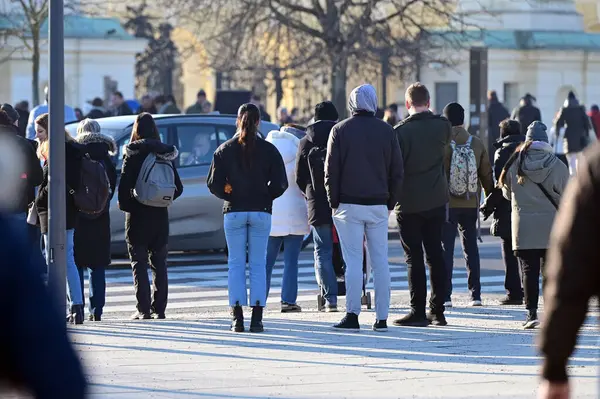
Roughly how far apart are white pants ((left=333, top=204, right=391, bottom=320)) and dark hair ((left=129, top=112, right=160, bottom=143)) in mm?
2073

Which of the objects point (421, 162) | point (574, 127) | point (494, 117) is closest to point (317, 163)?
point (421, 162)

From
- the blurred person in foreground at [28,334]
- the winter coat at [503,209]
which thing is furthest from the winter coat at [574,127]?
the blurred person in foreground at [28,334]

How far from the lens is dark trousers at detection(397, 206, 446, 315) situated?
35.3 feet

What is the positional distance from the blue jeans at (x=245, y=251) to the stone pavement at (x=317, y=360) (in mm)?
295

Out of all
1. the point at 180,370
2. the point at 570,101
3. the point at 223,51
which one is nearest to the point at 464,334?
the point at 180,370

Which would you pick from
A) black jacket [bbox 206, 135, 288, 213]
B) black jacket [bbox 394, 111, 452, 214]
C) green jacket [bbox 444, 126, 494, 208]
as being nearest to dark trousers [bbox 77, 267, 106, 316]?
black jacket [bbox 206, 135, 288, 213]

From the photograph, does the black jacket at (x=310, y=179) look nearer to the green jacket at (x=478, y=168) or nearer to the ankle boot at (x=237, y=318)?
the green jacket at (x=478, y=168)

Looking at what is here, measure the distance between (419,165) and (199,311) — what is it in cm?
327

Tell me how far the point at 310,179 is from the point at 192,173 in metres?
4.72

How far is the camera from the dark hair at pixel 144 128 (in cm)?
1180

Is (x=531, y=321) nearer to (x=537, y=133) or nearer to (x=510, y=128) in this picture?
(x=537, y=133)

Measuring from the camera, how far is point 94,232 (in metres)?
11.8

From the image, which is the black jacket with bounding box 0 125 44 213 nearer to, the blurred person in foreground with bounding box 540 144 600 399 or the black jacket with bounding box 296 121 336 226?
the black jacket with bounding box 296 121 336 226

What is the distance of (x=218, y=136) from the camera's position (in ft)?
55.3
